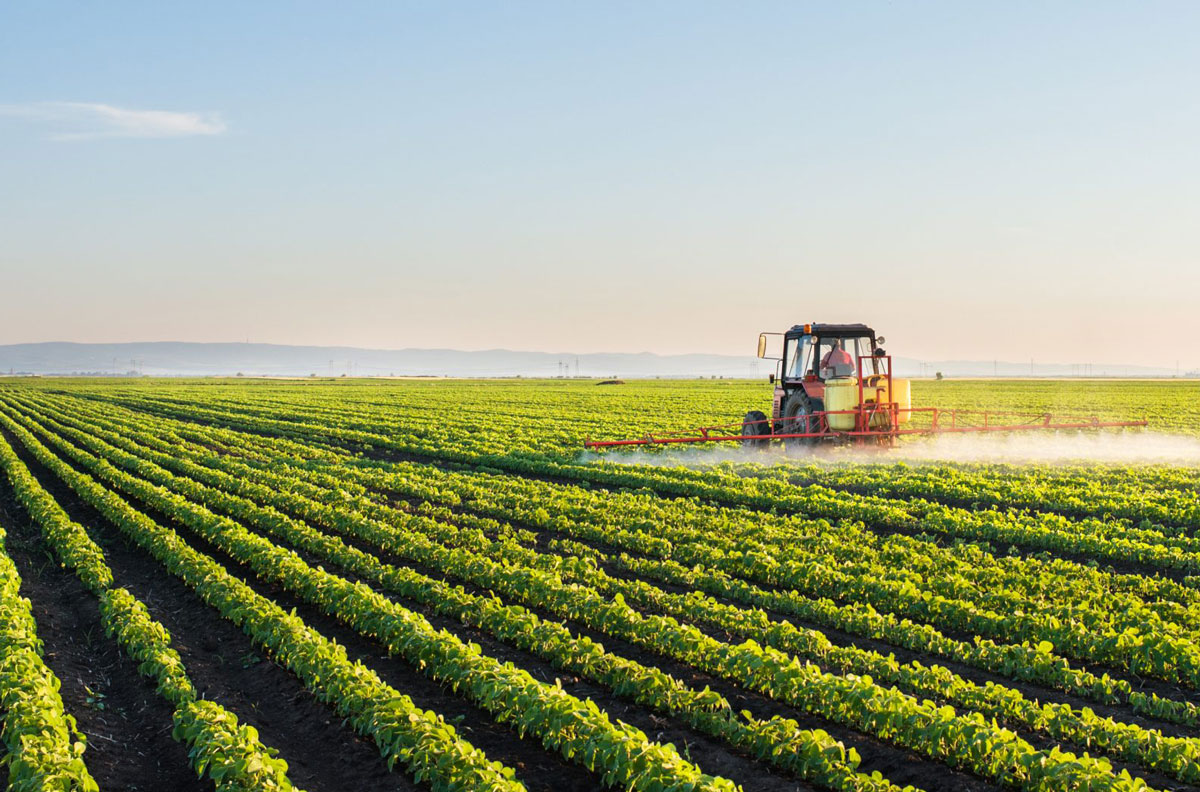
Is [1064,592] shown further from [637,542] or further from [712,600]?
[637,542]

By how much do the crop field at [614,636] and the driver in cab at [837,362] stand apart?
315 centimetres

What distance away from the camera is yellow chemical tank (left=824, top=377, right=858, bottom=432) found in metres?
20.3

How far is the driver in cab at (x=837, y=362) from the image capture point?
20906 millimetres

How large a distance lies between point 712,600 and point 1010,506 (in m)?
8.62

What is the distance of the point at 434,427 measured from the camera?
117 feet

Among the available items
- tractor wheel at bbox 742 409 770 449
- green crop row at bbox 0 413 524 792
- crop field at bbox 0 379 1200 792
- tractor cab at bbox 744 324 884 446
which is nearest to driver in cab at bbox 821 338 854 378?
tractor cab at bbox 744 324 884 446

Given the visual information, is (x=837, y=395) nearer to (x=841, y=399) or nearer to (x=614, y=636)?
(x=841, y=399)

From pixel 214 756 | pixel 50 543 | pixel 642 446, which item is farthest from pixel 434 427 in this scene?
pixel 214 756

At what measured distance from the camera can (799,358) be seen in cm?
2177

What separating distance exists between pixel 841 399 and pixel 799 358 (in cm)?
175

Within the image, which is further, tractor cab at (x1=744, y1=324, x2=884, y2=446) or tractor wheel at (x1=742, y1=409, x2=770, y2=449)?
tractor wheel at (x1=742, y1=409, x2=770, y2=449)

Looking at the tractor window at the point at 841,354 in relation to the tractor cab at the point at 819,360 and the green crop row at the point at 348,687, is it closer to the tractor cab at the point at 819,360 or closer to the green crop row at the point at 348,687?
the tractor cab at the point at 819,360

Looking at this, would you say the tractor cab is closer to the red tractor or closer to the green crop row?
the red tractor

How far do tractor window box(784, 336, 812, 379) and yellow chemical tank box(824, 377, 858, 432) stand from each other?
1.15 m
